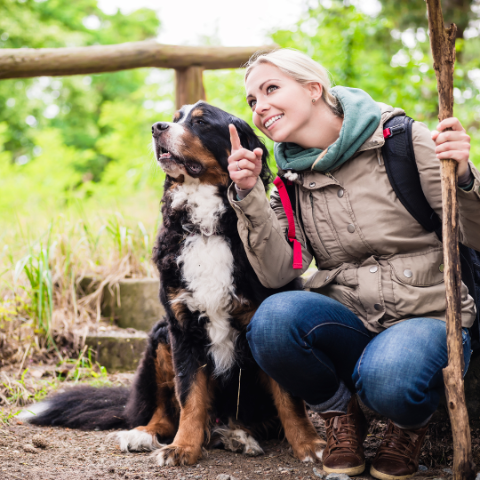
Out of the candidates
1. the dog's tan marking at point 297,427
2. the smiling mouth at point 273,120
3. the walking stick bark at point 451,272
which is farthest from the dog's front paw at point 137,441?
the smiling mouth at point 273,120

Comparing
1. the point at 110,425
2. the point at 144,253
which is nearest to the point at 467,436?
the point at 110,425

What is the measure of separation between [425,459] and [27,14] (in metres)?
15.4

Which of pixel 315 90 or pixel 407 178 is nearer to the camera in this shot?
pixel 407 178

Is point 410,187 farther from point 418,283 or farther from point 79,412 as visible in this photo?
point 79,412

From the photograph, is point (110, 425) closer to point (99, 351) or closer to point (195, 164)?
point (99, 351)

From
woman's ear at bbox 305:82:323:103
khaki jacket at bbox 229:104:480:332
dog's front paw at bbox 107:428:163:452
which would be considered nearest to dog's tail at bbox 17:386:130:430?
dog's front paw at bbox 107:428:163:452

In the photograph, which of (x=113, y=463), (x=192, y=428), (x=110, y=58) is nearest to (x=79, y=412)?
(x=113, y=463)

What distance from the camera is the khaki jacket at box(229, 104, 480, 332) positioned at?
177 centimetres

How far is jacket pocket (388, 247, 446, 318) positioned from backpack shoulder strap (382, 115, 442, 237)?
123mm

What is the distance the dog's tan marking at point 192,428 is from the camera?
205 cm

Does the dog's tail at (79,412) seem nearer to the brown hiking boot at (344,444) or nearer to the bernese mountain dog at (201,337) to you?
the bernese mountain dog at (201,337)

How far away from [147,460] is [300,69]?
1727mm

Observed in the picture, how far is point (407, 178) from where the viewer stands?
183 centimetres

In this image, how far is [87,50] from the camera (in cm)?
430
